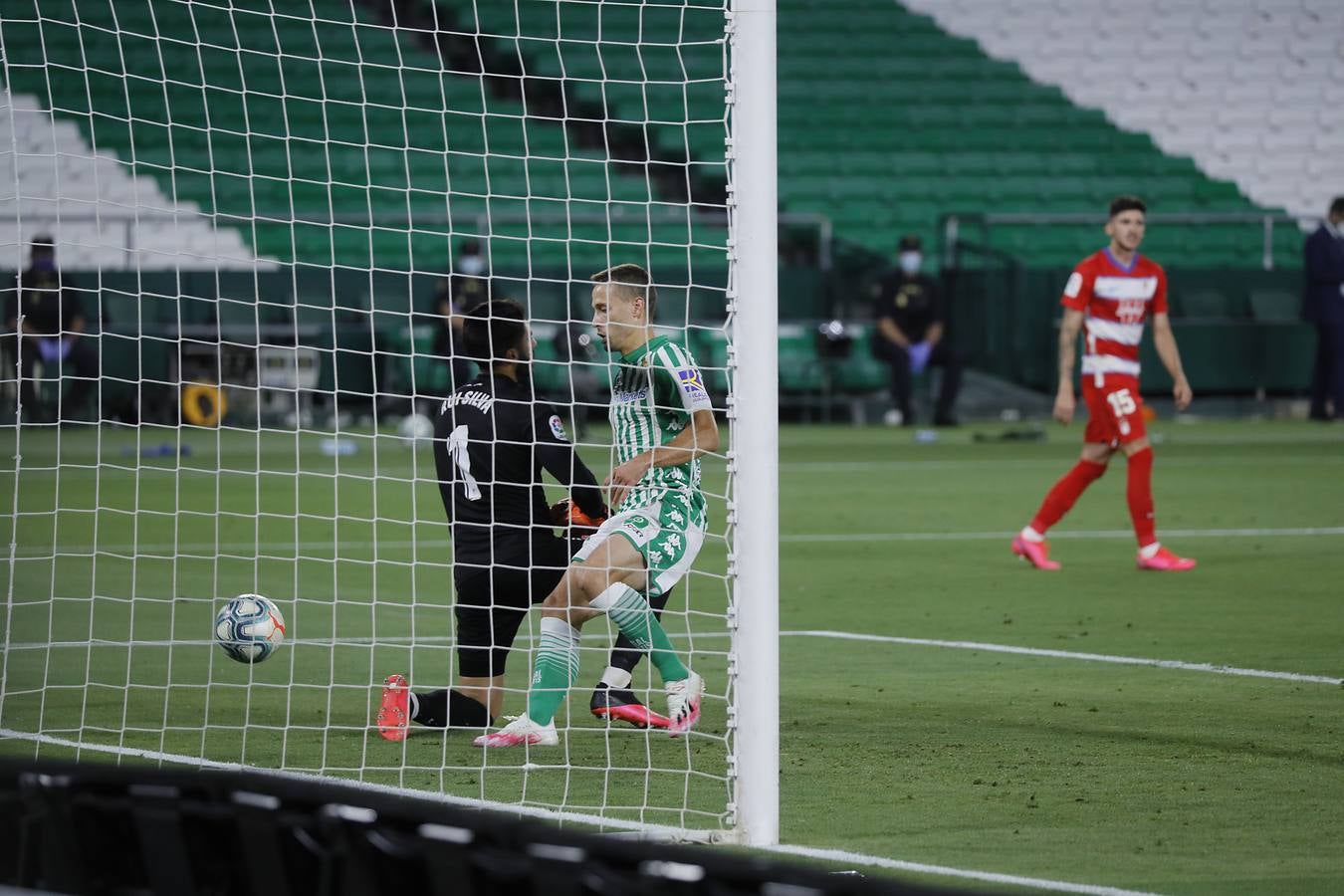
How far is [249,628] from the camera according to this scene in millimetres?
6637

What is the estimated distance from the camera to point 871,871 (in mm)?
4574

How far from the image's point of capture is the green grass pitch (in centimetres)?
527

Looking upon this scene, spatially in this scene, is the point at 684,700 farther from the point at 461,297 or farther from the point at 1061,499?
the point at 461,297

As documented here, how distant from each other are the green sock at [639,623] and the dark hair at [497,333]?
886 millimetres

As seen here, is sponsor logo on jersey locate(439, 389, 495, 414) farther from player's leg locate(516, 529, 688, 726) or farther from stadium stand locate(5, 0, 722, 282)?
stadium stand locate(5, 0, 722, 282)

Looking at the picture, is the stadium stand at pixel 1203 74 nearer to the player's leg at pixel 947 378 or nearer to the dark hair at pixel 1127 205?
the player's leg at pixel 947 378

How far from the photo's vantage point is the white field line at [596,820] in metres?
4.52

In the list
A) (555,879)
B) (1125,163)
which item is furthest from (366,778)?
(1125,163)

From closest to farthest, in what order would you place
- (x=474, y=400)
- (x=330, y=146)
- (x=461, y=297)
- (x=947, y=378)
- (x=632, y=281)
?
(x=632, y=281) < (x=474, y=400) < (x=461, y=297) < (x=947, y=378) < (x=330, y=146)

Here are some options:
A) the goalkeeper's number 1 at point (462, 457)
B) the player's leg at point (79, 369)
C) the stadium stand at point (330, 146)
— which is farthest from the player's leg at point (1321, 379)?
the goalkeeper's number 1 at point (462, 457)

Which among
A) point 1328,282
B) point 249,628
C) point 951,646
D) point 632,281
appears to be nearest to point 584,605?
point 632,281

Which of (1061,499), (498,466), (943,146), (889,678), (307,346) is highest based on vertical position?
(943,146)

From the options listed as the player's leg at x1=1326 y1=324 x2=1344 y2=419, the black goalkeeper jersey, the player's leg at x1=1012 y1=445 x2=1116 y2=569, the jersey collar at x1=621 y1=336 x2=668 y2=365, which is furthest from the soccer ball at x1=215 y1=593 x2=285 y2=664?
the player's leg at x1=1326 y1=324 x2=1344 y2=419

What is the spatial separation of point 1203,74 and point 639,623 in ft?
79.2
